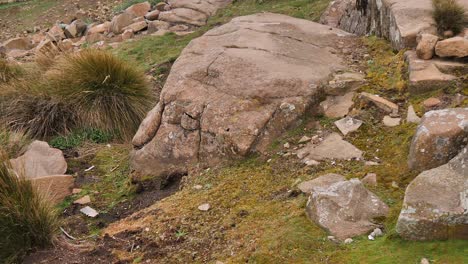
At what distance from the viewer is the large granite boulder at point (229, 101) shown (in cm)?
511

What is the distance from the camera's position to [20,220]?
4.16 metres

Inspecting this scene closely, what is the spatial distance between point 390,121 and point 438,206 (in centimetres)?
175

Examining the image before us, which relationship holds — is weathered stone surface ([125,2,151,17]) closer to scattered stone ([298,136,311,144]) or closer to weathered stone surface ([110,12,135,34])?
weathered stone surface ([110,12,135,34])

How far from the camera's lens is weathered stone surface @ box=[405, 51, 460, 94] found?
15.8ft

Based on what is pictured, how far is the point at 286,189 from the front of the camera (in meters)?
4.21

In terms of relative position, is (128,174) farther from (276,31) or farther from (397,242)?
(397,242)

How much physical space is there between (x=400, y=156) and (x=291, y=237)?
1.25 metres

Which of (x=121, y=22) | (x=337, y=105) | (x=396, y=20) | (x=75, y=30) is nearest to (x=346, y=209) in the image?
(x=337, y=105)

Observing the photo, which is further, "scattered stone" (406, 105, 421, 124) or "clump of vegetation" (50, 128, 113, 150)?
"clump of vegetation" (50, 128, 113, 150)

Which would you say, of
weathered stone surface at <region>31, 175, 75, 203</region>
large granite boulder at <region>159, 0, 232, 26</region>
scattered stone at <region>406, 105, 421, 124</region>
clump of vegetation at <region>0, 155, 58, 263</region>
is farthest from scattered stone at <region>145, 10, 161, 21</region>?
scattered stone at <region>406, 105, 421, 124</region>

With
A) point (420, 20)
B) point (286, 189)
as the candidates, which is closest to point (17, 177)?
point (286, 189)

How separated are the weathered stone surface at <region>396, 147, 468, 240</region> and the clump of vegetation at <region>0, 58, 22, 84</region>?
7.59 metres

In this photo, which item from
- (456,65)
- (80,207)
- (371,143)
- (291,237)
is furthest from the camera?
(80,207)

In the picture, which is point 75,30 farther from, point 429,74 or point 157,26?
point 429,74
